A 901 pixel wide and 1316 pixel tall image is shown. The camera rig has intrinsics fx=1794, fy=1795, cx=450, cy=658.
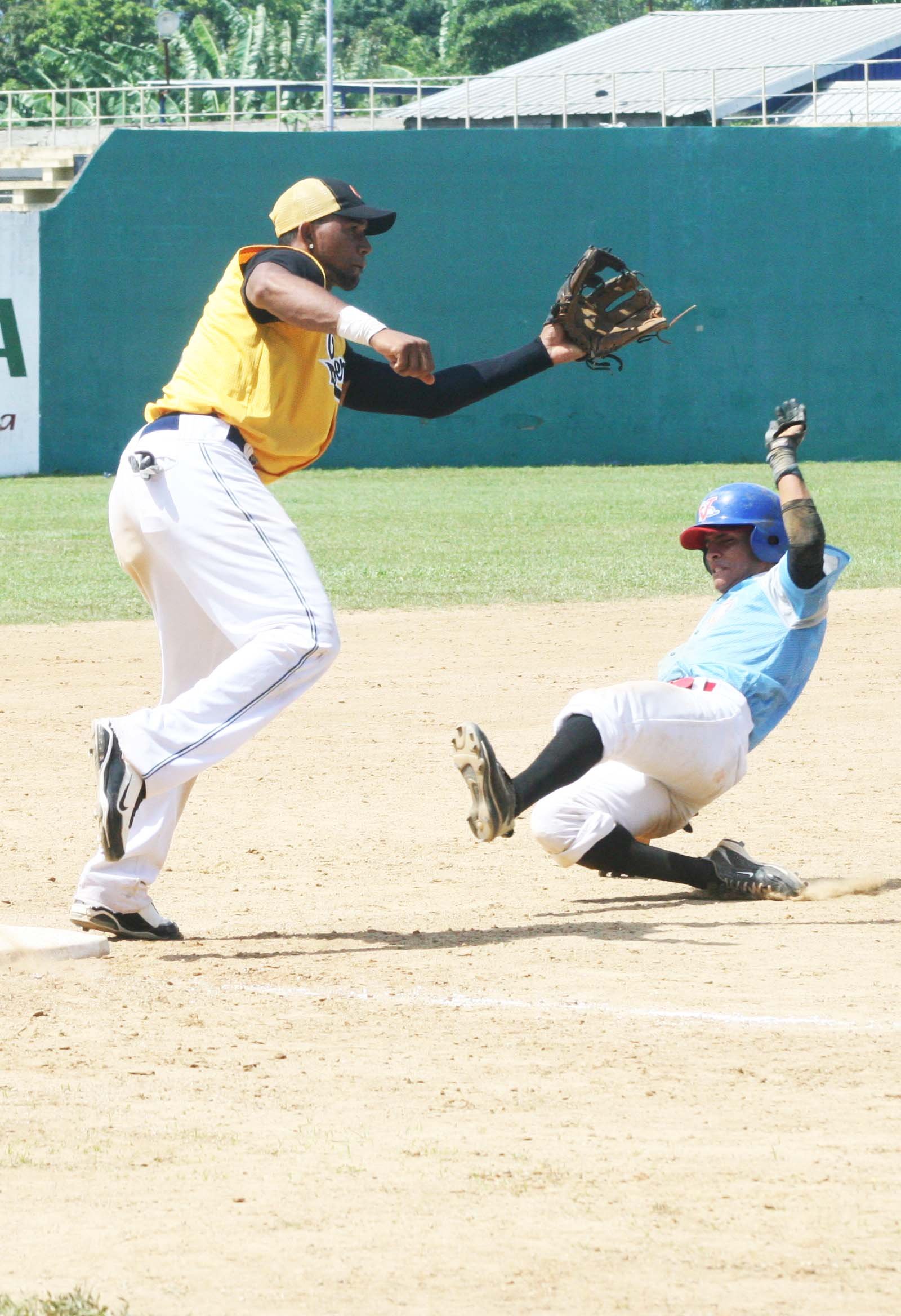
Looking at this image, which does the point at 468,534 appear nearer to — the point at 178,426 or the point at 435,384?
the point at 435,384

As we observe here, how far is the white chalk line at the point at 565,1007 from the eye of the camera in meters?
3.96

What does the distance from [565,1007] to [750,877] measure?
1.35 metres

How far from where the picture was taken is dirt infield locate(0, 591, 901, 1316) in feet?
8.80

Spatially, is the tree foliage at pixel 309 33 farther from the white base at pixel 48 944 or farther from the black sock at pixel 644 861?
the white base at pixel 48 944

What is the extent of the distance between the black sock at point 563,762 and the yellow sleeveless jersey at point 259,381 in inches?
40.2

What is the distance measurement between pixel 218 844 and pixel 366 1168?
317 centimetres

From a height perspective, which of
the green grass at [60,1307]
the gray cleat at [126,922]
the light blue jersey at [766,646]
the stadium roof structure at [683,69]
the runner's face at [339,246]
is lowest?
the gray cleat at [126,922]

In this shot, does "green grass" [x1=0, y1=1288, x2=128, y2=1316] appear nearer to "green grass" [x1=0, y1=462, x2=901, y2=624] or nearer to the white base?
the white base

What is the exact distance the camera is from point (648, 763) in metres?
5.16

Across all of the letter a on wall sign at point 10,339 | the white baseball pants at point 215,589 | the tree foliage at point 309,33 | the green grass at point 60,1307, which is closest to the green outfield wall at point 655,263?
the letter a on wall sign at point 10,339

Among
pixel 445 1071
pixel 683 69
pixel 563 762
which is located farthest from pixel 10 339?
pixel 445 1071

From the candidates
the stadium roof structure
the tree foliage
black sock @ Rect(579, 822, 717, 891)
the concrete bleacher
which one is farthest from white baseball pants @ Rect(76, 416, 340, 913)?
the tree foliage

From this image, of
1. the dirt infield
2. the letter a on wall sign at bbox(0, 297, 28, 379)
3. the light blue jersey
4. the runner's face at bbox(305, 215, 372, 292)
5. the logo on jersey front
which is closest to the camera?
the dirt infield

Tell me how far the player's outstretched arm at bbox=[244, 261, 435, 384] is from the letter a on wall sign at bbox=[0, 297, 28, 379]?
20.4 metres
